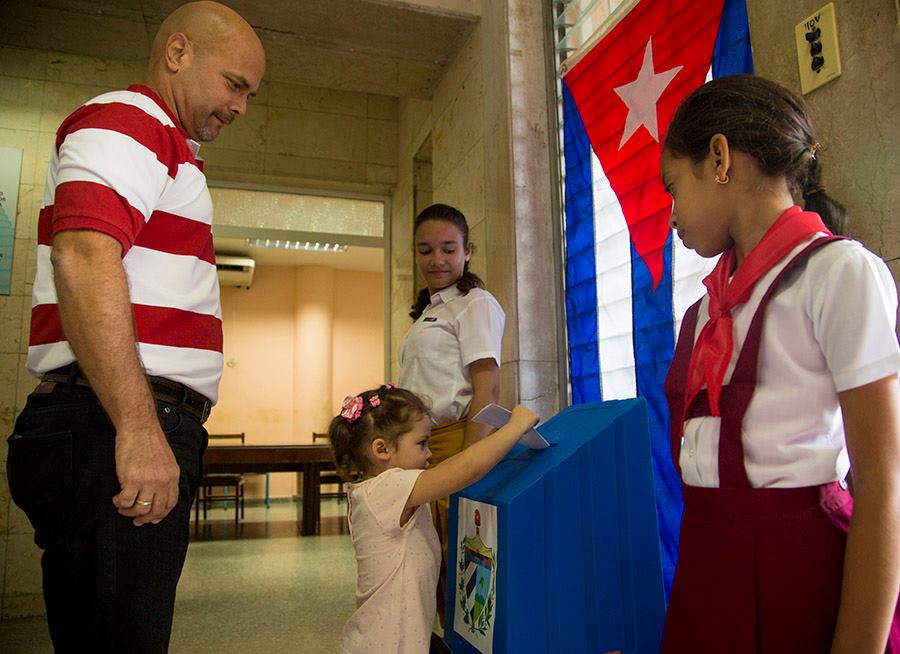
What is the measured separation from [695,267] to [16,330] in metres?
3.40

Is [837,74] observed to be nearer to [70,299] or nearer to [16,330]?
[70,299]

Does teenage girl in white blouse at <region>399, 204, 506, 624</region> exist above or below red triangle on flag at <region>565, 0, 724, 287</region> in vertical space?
below

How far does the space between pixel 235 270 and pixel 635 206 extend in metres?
8.30

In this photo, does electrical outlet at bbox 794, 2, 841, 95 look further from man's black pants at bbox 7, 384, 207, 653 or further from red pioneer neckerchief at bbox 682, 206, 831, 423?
man's black pants at bbox 7, 384, 207, 653

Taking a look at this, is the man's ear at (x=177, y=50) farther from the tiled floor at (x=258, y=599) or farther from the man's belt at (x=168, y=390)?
the tiled floor at (x=258, y=599)

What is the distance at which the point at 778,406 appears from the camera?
852 mm

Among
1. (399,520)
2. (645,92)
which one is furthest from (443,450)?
(645,92)

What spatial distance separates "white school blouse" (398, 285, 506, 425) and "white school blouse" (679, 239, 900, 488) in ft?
3.41

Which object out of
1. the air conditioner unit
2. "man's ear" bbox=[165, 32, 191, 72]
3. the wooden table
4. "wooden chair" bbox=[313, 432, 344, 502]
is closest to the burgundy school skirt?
"man's ear" bbox=[165, 32, 191, 72]

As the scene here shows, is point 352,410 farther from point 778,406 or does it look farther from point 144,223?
point 778,406

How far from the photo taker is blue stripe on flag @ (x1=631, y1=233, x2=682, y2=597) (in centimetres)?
189

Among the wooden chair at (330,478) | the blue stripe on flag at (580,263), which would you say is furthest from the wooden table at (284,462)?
the blue stripe on flag at (580,263)

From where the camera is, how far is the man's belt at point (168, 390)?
1014mm

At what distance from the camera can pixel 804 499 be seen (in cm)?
83
